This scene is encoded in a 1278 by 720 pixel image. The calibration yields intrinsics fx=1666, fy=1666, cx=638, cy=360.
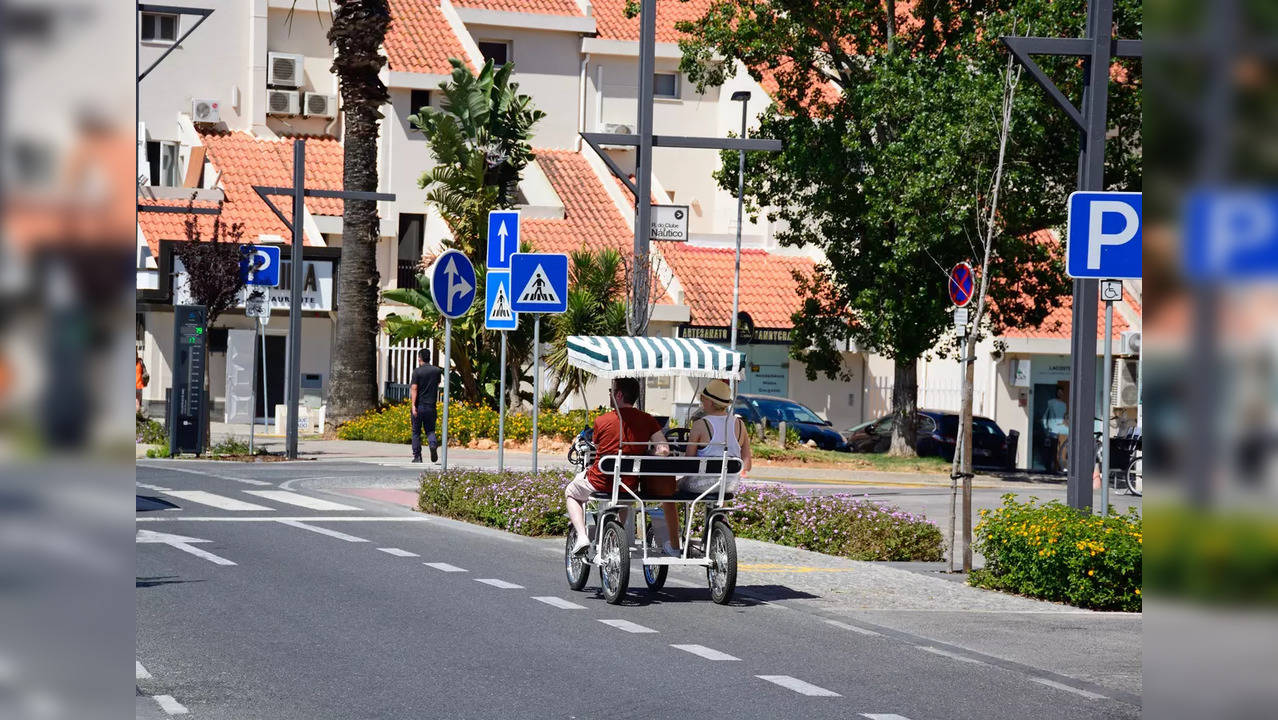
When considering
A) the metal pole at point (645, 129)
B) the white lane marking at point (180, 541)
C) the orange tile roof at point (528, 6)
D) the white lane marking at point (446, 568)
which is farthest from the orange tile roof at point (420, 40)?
the white lane marking at point (446, 568)

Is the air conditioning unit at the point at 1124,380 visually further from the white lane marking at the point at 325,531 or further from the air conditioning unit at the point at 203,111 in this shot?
the white lane marking at the point at 325,531

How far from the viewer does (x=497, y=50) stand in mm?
49250

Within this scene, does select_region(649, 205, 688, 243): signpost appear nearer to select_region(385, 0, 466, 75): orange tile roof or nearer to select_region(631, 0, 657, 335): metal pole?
select_region(631, 0, 657, 335): metal pole

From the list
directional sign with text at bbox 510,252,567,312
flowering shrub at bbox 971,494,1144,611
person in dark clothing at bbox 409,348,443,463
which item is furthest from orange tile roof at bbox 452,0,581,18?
flowering shrub at bbox 971,494,1144,611

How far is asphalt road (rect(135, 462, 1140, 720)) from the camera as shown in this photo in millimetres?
8383

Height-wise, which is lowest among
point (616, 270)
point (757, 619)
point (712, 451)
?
point (757, 619)

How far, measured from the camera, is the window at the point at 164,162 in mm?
46375

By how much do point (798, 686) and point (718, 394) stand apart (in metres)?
4.88

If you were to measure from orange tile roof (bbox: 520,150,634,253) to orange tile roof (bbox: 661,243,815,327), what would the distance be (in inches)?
77.5

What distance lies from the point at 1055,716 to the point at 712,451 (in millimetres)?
5237

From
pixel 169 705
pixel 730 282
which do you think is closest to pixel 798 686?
pixel 169 705

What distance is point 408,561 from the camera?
14.8 metres
